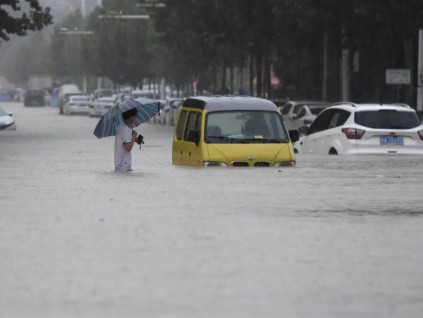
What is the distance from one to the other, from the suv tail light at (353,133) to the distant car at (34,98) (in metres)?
125

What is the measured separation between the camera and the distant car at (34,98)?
15550 cm

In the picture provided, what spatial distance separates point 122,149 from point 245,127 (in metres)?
2.19

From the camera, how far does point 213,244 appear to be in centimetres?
1563

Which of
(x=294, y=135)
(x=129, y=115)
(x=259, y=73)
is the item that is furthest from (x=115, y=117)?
(x=259, y=73)

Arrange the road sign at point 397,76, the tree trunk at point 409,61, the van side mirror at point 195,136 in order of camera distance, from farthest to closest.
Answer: the tree trunk at point 409,61 → the road sign at point 397,76 → the van side mirror at point 195,136

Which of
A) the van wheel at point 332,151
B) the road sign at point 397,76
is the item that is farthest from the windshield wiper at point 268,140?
the road sign at point 397,76

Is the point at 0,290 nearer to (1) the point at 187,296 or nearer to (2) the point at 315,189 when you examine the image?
(1) the point at 187,296

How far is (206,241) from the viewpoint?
1589 centimetres

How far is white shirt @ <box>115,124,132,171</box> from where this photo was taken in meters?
26.8

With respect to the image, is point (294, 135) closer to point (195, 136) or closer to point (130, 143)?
point (195, 136)

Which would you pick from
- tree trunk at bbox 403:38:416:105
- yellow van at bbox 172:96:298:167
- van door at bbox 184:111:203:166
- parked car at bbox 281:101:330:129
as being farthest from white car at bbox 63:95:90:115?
yellow van at bbox 172:96:298:167

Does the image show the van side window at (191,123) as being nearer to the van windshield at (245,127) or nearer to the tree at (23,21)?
the van windshield at (245,127)

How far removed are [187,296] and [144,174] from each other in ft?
49.7

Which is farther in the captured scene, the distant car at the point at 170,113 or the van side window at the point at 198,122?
the distant car at the point at 170,113
